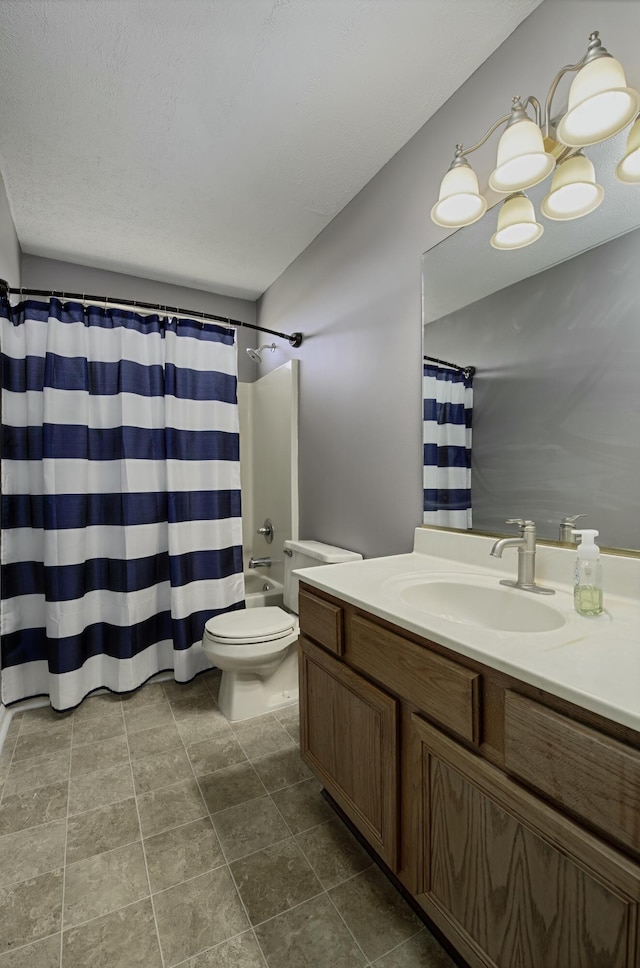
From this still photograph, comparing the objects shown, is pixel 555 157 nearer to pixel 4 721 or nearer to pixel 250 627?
pixel 250 627

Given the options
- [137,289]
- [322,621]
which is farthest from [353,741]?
[137,289]

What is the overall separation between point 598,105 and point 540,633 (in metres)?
1.19

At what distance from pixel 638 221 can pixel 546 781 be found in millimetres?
1224

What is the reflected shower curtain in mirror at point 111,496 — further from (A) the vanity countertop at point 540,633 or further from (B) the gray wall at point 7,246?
(A) the vanity countertop at point 540,633

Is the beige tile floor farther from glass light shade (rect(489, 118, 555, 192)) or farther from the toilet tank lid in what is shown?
glass light shade (rect(489, 118, 555, 192))

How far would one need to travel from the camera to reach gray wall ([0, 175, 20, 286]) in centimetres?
192

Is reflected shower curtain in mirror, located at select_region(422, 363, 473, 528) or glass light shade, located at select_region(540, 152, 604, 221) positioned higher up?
glass light shade, located at select_region(540, 152, 604, 221)

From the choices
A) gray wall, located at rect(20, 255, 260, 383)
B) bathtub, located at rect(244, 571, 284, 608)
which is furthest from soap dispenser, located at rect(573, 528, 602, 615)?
gray wall, located at rect(20, 255, 260, 383)

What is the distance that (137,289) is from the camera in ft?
9.44

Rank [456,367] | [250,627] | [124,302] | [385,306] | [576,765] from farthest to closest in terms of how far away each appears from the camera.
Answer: [124,302]
[250,627]
[385,306]
[456,367]
[576,765]

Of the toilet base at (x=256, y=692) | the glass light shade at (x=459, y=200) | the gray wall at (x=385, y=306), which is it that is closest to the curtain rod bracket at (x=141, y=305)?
the gray wall at (x=385, y=306)

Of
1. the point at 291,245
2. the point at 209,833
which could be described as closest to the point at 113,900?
the point at 209,833

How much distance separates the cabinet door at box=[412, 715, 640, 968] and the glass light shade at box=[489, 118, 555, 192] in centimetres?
140

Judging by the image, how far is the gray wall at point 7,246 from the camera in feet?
6.31
